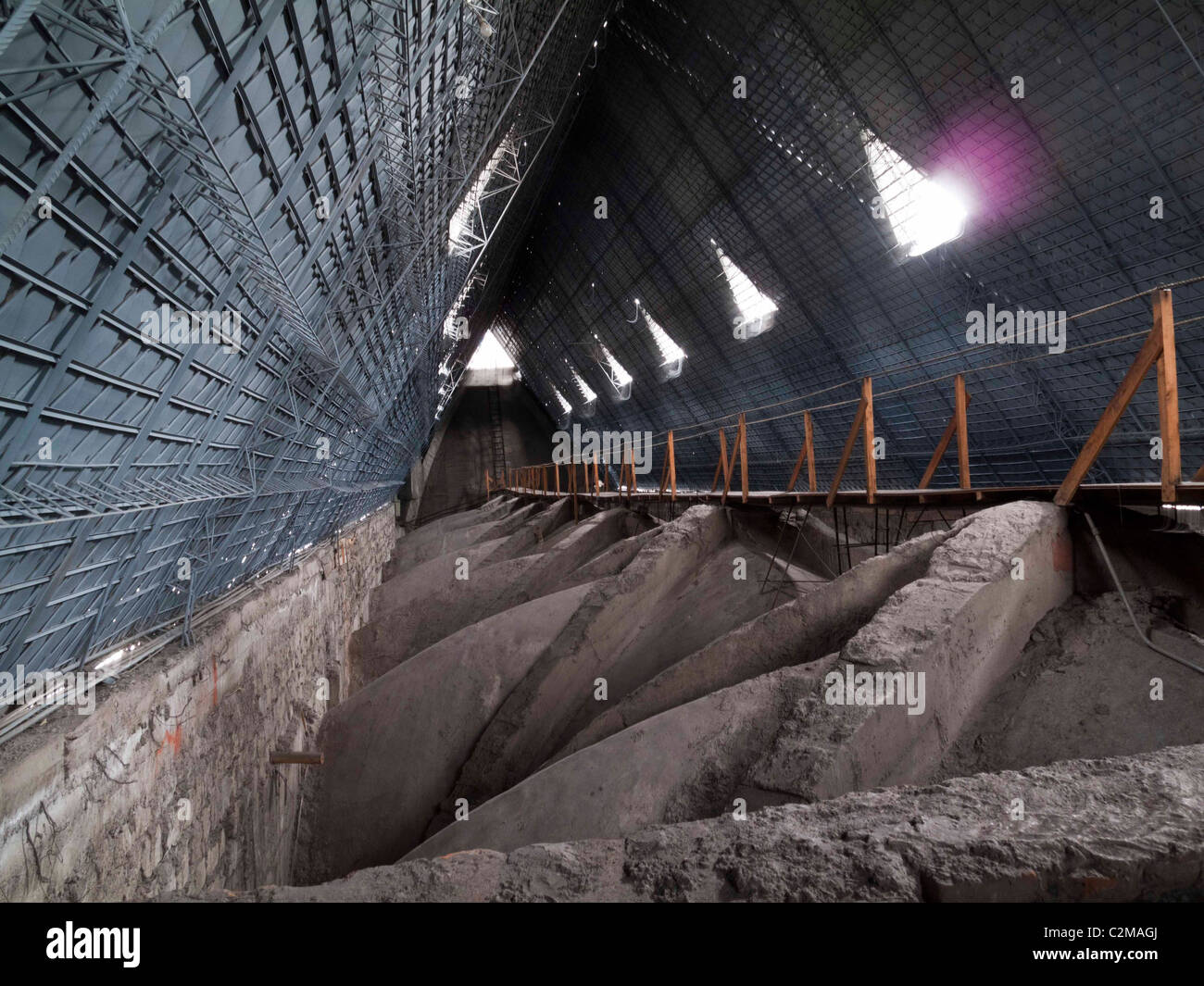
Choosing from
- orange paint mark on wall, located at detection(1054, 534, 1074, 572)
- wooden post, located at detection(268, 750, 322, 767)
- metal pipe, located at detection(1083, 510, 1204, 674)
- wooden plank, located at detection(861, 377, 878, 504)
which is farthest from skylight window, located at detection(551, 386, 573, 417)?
metal pipe, located at detection(1083, 510, 1204, 674)

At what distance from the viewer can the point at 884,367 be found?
14.3 metres

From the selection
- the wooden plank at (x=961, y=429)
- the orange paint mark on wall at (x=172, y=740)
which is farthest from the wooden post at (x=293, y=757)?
the wooden plank at (x=961, y=429)

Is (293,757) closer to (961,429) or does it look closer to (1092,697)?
(1092,697)

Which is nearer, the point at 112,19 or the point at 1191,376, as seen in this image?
the point at 112,19

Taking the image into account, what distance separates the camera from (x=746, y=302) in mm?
17438

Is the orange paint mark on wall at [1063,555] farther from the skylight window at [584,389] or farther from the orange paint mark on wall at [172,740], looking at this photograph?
the skylight window at [584,389]

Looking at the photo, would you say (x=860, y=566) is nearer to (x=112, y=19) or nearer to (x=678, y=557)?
(x=678, y=557)

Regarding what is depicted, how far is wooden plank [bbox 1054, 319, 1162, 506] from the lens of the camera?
4617 mm

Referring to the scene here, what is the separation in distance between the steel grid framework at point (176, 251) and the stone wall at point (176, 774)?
501mm

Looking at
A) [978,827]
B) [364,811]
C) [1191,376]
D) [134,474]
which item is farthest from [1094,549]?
[364,811]

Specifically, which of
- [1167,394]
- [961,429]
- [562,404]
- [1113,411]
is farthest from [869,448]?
[562,404]

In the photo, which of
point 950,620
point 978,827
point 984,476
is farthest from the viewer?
point 984,476

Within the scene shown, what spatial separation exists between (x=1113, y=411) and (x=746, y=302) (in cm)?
1310
